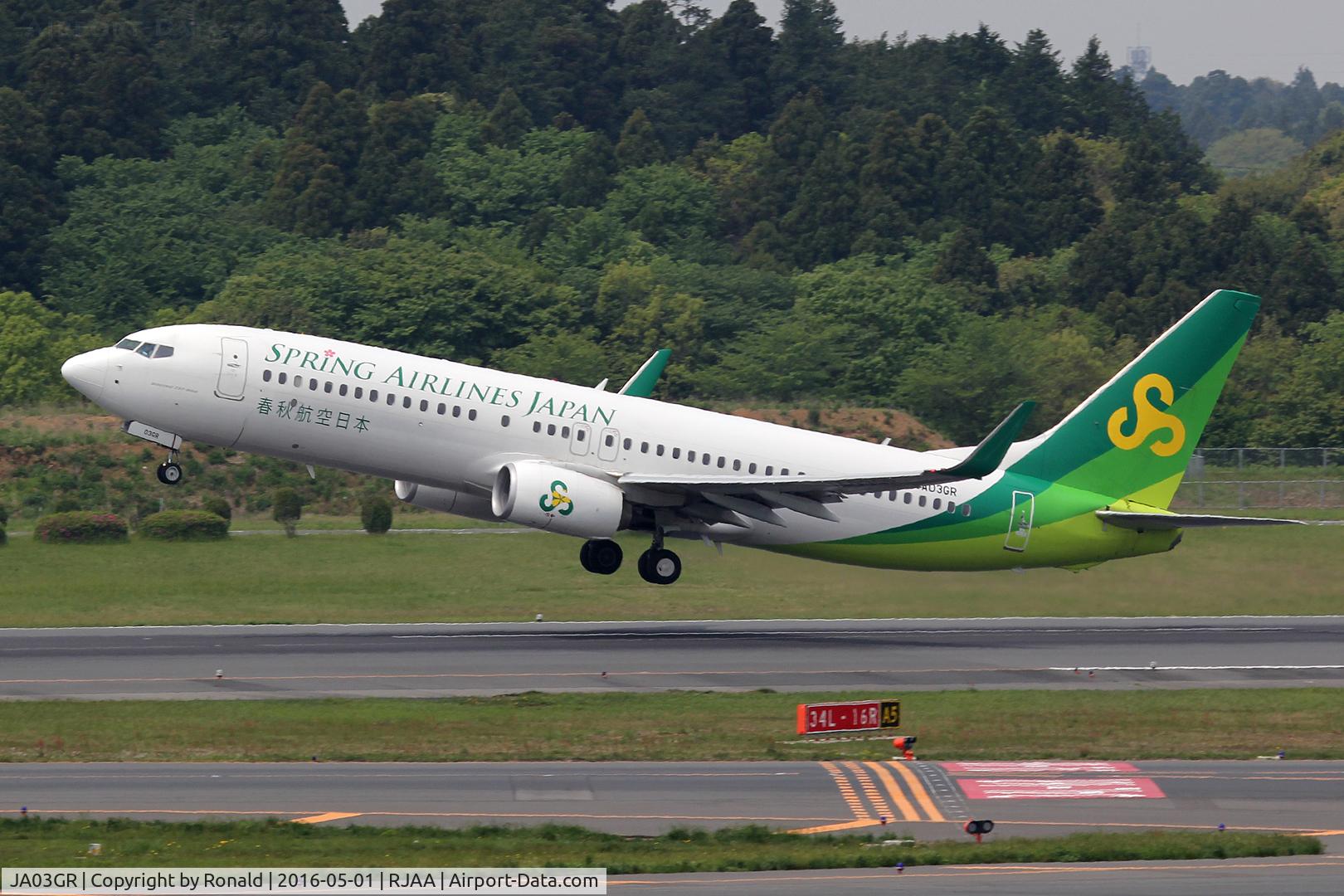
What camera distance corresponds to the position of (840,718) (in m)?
31.7

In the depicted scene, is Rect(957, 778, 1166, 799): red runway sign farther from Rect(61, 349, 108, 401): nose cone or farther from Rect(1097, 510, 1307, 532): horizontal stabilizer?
Rect(61, 349, 108, 401): nose cone

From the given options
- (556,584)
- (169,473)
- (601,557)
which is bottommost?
(556,584)

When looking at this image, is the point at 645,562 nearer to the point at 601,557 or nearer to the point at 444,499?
the point at 601,557

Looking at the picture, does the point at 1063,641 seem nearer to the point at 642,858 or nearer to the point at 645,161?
the point at 642,858

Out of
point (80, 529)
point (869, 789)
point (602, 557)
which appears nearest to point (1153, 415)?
point (602, 557)

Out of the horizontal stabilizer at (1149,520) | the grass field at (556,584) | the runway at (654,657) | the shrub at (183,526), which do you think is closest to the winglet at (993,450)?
the runway at (654,657)

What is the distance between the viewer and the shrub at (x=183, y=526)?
199ft

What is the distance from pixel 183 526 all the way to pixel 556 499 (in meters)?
22.8

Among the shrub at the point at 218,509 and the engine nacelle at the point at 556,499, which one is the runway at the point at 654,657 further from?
the shrub at the point at 218,509

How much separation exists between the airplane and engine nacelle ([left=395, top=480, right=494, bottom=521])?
0.15 feet

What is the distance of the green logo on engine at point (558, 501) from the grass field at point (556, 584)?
6414 mm

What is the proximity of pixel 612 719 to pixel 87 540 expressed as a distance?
31928mm

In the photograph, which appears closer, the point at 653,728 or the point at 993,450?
the point at 653,728
